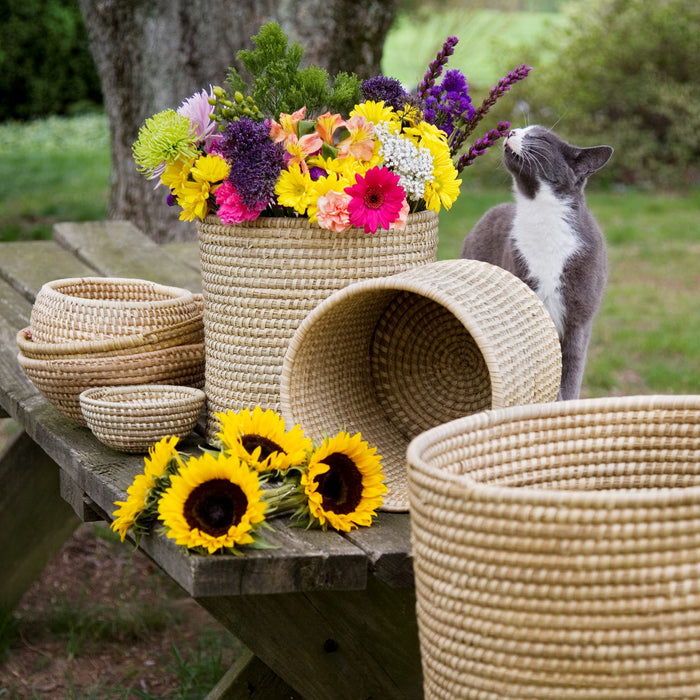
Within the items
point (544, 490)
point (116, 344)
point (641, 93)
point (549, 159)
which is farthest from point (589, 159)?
point (641, 93)

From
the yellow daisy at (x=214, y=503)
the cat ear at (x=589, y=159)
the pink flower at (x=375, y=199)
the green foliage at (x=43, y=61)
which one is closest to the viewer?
the yellow daisy at (x=214, y=503)

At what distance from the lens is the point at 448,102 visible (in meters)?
1.69

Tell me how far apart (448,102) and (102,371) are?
0.72 m

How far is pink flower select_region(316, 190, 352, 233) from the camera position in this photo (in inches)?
59.3

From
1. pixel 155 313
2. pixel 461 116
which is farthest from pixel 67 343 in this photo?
pixel 461 116

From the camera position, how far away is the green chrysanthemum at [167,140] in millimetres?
1556

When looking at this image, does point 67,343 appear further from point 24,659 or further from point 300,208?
point 24,659

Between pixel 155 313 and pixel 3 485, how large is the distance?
1261 mm

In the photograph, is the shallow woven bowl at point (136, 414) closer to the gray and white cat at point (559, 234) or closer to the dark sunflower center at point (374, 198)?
the dark sunflower center at point (374, 198)

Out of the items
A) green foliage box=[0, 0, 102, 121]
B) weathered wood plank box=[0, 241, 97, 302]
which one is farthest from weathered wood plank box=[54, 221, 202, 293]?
green foliage box=[0, 0, 102, 121]

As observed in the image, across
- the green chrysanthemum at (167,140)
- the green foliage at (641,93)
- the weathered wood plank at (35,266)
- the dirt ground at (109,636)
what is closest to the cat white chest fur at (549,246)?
the green chrysanthemum at (167,140)

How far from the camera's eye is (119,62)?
12.3 feet

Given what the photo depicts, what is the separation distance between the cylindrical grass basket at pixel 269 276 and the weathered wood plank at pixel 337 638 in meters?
0.32

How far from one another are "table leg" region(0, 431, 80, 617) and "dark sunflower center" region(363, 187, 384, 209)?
→ 1.55 metres
